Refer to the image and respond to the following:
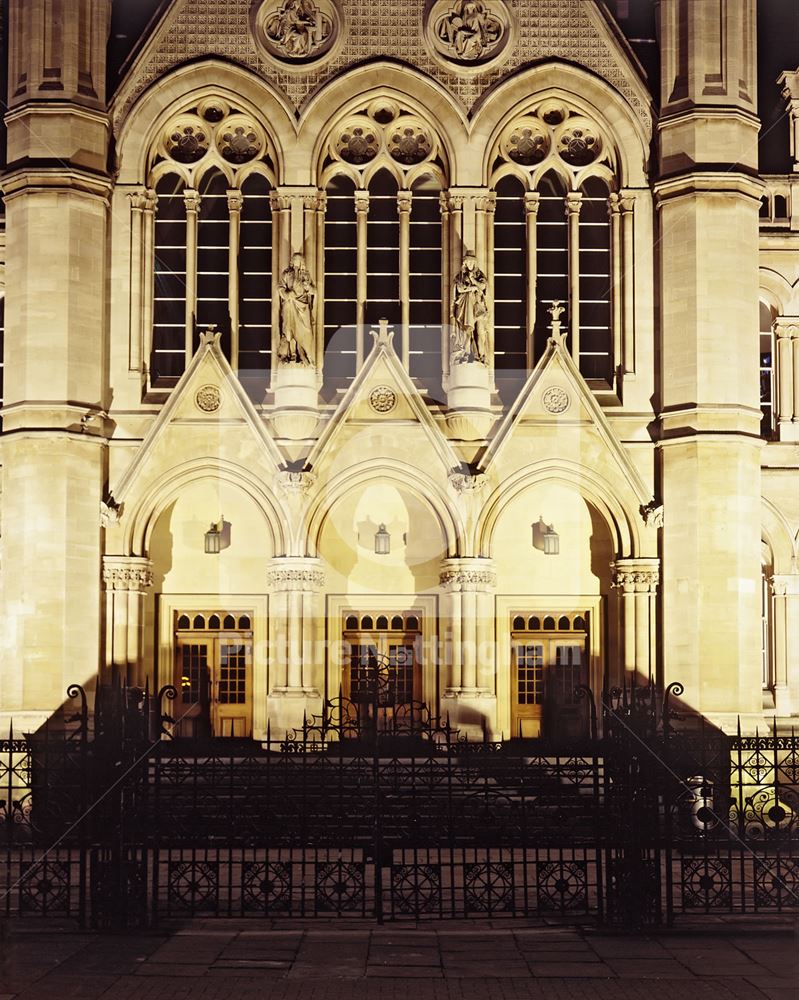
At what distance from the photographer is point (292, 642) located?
90.7 ft

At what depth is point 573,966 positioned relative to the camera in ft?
43.9

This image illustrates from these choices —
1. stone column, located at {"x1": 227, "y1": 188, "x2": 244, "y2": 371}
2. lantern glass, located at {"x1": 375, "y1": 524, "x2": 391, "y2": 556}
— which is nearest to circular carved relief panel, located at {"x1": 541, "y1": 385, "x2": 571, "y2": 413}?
lantern glass, located at {"x1": 375, "y1": 524, "x2": 391, "y2": 556}

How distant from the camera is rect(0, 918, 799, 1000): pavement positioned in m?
12.3

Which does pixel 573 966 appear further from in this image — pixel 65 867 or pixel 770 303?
pixel 770 303

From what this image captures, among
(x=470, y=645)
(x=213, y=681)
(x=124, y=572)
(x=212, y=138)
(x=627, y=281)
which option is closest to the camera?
(x=470, y=645)

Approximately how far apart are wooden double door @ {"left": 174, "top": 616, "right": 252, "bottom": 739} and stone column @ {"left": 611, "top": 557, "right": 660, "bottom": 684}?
7.18 metres

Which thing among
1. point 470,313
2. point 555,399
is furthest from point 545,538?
point 470,313

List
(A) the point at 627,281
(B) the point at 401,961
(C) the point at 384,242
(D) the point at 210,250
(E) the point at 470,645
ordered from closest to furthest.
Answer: (B) the point at 401,961
(E) the point at 470,645
(A) the point at 627,281
(D) the point at 210,250
(C) the point at 384,242

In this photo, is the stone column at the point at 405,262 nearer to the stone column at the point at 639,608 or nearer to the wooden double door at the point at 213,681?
the stone column at the point at 639,608

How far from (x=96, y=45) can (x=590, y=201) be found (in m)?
9.83

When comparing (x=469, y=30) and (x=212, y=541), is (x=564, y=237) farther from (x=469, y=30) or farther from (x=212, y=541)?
(x=212, y=541)

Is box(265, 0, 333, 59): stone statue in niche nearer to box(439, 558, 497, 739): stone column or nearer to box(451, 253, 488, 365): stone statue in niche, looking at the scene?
box(451, 253, 488, 365): stone statue in niche

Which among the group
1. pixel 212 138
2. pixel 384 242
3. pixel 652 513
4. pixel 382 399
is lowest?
pixel 652 513

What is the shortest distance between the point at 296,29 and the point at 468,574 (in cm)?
1101
